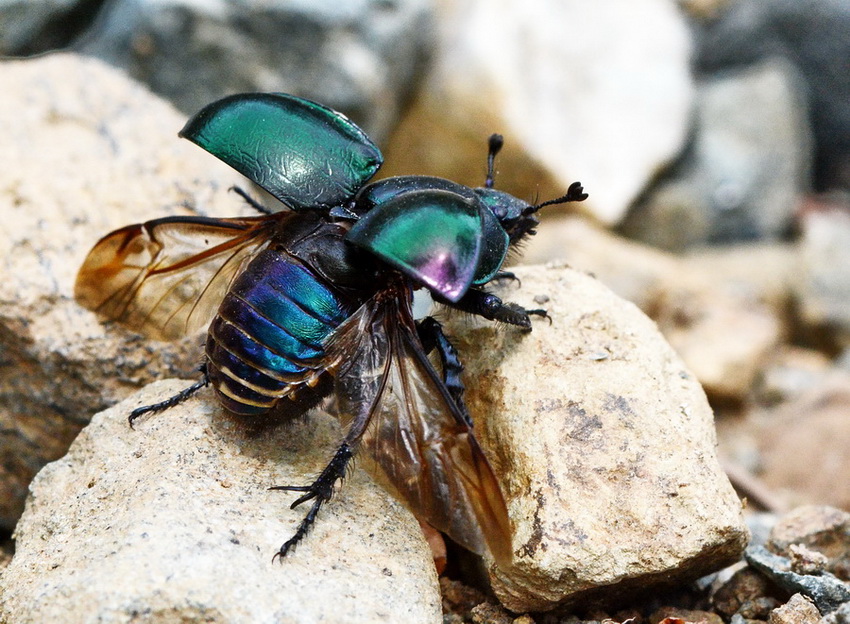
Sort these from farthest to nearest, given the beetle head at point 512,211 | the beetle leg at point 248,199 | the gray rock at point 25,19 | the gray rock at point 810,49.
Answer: the gray rock at point 810,49, the gray rock at point 25,19, the beetle leg at point 248,199, the beetle head at point 512,211

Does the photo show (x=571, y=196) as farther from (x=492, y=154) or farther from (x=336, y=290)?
(x=336, y=290)

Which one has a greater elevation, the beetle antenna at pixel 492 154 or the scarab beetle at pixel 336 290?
the beetle antenna at pixel 492 154

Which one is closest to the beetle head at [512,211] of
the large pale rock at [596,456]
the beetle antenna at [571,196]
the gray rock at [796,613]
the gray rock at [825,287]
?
the beetle antenna at [571,196]

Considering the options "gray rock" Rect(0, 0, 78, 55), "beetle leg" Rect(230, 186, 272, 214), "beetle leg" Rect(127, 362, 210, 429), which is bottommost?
"gray rock" Rect(0, 0, 78, 55)

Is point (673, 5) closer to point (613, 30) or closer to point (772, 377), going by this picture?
point (613, 30)

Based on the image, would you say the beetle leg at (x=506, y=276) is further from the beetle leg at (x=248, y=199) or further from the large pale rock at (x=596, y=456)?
the beetle leg at (x=248, y=199)

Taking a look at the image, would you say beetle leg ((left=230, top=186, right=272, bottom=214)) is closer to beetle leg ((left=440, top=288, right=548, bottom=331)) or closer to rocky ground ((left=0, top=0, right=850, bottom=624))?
rocky ground ((left=0, top=0, right=850, bottom=624))

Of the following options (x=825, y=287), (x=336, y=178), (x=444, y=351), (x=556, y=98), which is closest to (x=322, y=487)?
(x=444, y=351)

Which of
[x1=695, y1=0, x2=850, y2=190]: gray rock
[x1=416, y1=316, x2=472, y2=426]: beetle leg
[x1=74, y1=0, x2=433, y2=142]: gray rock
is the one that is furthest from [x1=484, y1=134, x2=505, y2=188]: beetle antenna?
[x1=695, y1=0, x2=850, y2=190]: gray rock
